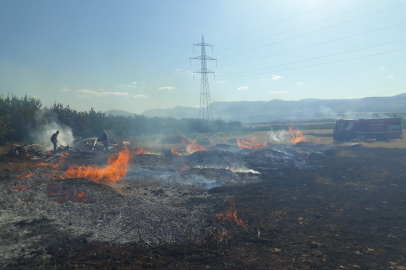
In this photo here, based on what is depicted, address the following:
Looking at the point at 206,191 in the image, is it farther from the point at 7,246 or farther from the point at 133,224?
the point at 7,246

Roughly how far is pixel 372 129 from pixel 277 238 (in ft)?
91.3

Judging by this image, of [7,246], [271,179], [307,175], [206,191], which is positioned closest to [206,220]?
[206,191]

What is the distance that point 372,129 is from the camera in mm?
28344

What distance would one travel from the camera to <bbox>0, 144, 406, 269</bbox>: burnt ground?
5.43 metres

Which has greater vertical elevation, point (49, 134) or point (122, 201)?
point (49, 134)

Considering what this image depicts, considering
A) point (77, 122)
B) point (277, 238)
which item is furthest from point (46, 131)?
point (277, 238)

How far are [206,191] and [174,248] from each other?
5.91 meters

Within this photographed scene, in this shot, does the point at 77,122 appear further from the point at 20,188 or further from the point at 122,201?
the point at 122,201

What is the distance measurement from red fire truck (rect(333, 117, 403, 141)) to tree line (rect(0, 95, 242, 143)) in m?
26.6

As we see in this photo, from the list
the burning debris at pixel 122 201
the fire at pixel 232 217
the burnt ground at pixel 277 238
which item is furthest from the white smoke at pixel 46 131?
the fire at pixel 232 217

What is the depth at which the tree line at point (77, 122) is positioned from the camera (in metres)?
25.0

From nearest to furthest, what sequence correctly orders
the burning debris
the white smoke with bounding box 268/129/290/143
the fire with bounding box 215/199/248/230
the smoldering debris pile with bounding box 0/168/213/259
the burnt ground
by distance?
the burnt ground, the smoldering debris pile with bounding box 0/168/213/259, the burning debris, the fire with bounding box 215/199/248/230, the white smoke with bounding box 268/129/290/143

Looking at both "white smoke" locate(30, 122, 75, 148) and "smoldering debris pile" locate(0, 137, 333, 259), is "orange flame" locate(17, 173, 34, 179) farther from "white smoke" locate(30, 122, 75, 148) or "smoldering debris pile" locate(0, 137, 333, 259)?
"white smoke" locate(30, 122, 75, 148)

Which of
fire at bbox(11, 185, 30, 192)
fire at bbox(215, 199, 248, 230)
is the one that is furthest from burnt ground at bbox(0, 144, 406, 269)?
fire at bbox(11, 185, 30, 192)
